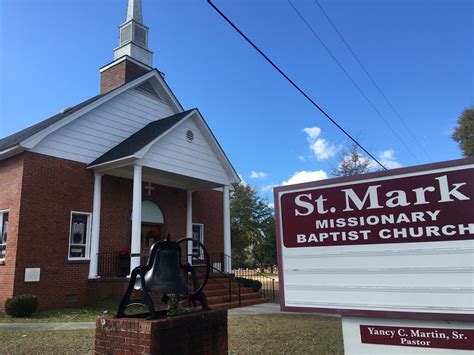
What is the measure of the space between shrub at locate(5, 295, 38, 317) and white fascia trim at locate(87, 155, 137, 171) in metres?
4.81

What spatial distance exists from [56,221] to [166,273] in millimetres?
10320

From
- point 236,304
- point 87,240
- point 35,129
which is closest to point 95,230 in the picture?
point 87,240

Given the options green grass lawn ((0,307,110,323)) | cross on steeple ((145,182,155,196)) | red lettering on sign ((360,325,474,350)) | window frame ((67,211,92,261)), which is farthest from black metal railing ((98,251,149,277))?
red lettering on sign ((360,325,474,350))

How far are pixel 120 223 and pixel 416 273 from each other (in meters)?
13.5

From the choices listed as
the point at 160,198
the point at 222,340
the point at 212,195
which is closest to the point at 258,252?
the point at 212,195

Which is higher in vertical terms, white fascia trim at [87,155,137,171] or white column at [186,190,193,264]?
white fascia trim at [87,155,137,171]

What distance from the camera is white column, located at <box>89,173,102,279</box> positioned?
14773mm

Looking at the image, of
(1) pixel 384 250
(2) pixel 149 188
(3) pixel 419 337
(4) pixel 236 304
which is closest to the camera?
(3) pixel 419 337

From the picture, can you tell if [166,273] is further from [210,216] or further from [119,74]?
[119,74]

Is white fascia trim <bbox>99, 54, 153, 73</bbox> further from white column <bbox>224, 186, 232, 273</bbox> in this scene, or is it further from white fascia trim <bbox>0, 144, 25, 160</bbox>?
white fascia trim <bbox>0, 144, 25, 160</bbox>

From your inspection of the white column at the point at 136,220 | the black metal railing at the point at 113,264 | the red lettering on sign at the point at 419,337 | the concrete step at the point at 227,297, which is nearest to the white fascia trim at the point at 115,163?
the white column at the point at 136,220

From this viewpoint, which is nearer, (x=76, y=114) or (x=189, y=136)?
(x=76, y=114)

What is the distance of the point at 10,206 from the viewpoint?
13766 mm

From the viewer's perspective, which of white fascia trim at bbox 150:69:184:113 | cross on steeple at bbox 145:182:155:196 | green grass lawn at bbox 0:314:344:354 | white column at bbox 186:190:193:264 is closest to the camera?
green grass lawn at bbox 0:314:344:354
